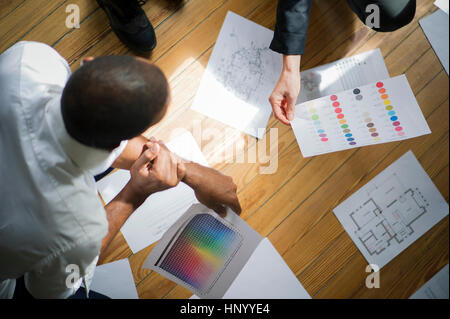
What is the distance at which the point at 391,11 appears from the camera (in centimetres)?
98

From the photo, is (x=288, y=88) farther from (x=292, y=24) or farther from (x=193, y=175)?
(x=193, y=175)

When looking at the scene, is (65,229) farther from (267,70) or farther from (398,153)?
(398,153)

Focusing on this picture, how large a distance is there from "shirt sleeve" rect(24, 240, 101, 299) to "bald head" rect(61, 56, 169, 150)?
25 cm

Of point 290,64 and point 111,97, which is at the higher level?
point 111,97

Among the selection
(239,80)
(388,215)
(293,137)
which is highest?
(239,80)

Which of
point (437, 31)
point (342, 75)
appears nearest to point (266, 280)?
point (342, 75)

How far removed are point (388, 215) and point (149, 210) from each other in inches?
31.3

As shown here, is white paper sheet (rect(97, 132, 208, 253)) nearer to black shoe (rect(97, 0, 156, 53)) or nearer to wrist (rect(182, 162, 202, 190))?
wrist (rect(182, 162, 202, 190))

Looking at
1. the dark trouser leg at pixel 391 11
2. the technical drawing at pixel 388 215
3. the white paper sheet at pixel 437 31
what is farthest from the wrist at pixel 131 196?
the white paper sheet at pixel 437 31

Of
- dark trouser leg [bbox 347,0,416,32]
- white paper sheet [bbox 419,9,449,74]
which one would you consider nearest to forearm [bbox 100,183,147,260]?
dark trouser leg [bbox 347,0,416,32]

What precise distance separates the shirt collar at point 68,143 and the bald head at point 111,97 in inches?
1.9

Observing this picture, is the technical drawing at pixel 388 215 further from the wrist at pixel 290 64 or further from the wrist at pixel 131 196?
the wrist at pixel 131 196

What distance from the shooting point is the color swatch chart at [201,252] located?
37.7 inches

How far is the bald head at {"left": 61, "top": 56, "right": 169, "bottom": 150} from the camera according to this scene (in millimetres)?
499
